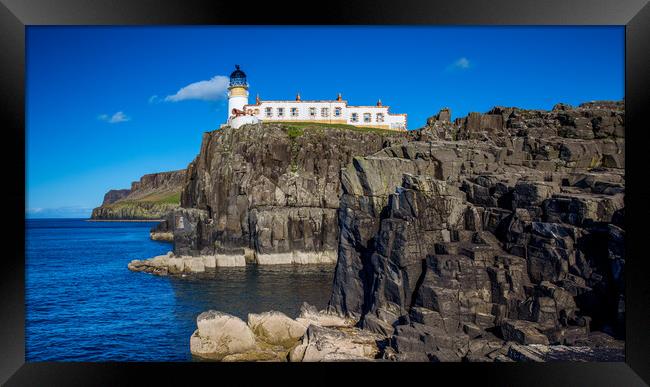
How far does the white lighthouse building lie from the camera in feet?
178

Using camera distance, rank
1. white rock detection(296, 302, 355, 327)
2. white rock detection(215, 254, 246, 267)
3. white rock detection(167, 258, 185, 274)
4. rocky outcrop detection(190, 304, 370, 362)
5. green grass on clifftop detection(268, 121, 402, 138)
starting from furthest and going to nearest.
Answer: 1. green grass on clifftop detection(268, 121, 402, 138)
2. white rock detection(215, 254, 246, 267)
3. white rock detection(167, 258, 185, 274)
4. white rock detection(296, 302, 355, 327)
5. rocky outcrop detection(190, 304, 370, 362)

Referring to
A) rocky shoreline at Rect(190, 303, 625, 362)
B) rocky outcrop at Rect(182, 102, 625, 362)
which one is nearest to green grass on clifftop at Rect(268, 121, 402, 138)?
rocky outcrop at Rect(182, 102, 625, 362)

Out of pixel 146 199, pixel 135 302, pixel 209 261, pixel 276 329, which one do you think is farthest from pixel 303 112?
pixel 146 199

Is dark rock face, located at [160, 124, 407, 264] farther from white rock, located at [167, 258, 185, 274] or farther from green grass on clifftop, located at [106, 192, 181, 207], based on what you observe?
green grass on clifftop, located at [106, 192, 181, 207]

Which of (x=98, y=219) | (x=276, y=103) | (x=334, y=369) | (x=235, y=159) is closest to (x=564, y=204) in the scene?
(x=334, y=369)

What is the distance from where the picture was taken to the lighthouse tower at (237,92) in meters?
54.4

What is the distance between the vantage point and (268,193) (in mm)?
45031

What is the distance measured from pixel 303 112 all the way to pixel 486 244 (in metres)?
43.2

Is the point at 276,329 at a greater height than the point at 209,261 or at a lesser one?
greater

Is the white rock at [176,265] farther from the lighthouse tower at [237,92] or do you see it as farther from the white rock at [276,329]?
the lighthouse tower at [237,92]

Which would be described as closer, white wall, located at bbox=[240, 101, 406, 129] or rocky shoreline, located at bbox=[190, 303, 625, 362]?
rocky shoreline, located at bbox=[190, 303, 625, 362]

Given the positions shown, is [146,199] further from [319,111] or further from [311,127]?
[311,127]

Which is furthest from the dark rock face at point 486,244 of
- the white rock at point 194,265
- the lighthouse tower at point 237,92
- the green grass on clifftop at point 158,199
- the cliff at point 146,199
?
the cliff at point 146,199
